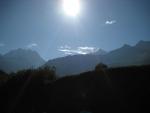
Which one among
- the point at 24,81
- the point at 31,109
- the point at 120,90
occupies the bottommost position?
the point at 31,109

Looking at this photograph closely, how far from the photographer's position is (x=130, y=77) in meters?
14.8

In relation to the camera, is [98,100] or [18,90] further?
[18,90]

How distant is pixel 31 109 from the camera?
60.8 ft

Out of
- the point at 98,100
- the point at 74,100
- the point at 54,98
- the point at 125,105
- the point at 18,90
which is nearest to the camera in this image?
the point at 125,105

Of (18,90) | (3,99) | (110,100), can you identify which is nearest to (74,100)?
(110,100)

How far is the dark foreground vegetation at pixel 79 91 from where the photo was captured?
14195 millimetres

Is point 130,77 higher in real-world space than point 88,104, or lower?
higher

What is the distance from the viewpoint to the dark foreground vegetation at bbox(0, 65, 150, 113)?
14195 millimetres

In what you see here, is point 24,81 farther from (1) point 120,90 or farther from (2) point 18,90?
(1) point 120,90

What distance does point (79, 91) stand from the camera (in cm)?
1683

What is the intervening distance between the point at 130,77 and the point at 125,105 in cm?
197

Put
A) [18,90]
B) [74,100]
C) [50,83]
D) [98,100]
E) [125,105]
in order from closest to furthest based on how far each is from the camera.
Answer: [125,105] < [98,100] < [74,100] < [50,83] < [18,90]

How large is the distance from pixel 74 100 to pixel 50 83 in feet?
11.0

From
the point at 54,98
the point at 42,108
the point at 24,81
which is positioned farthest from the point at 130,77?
the point at 24,81
